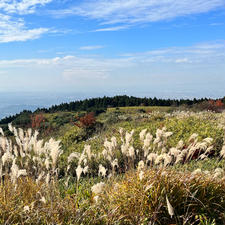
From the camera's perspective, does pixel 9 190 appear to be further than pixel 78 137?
No

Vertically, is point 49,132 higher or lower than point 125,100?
lower

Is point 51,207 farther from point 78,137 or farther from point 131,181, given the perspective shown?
point 78,137

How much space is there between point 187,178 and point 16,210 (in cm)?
266

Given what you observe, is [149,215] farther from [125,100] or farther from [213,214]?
[125,100]

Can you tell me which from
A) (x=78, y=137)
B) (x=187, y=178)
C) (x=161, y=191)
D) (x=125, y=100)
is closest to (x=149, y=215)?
(x=161, y=191)

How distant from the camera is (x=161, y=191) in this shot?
411cm

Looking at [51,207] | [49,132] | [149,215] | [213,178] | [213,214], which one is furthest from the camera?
[49,132]

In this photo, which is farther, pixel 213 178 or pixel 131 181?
pixel 213 178

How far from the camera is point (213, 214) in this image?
435 cm

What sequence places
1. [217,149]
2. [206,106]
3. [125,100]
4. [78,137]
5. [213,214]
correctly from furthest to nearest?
[125,100] → [206,106] → [78,137] → [217,149] → [213,214]

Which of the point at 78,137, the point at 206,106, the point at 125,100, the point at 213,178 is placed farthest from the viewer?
the point at 125,100

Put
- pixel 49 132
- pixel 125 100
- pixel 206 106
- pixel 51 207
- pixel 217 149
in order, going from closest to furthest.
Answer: pixel 51 207, pixel 217 149, pixel 49 132, pixel 206 106, pixel 125 100

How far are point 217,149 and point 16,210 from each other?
24.1ft

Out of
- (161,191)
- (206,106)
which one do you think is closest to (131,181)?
(161,191)
